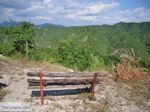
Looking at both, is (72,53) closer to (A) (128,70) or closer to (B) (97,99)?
(A) (128,70)

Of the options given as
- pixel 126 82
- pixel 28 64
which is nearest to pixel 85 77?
pixel 126 82

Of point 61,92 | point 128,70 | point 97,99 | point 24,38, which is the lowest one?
point 97,99

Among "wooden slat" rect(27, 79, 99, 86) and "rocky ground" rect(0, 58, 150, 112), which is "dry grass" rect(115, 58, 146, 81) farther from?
"wooden slat" rect(27, 79, 99, 86)

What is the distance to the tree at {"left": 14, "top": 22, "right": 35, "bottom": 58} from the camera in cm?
3844

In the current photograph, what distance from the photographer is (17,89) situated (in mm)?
8617

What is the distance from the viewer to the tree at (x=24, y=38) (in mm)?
38438

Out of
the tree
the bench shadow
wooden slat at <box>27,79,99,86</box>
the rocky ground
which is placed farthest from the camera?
the tree

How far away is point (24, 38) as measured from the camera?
38.2 m

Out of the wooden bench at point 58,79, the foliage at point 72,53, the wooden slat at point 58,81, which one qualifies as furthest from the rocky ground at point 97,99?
the foliage at point 72,53

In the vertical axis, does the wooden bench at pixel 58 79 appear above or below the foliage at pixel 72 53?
above

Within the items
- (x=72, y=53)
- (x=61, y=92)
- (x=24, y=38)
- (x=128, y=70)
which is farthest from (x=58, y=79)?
(x=24, y=38)

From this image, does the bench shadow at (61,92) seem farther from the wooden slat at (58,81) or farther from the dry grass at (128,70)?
the dry grass at (128,70)

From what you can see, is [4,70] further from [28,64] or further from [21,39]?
[21,39]

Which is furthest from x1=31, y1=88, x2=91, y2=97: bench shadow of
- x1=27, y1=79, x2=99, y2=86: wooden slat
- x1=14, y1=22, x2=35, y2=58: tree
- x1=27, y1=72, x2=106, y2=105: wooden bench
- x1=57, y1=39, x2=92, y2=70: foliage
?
x1=14, y1=22, x2=35, y2=58: tree
